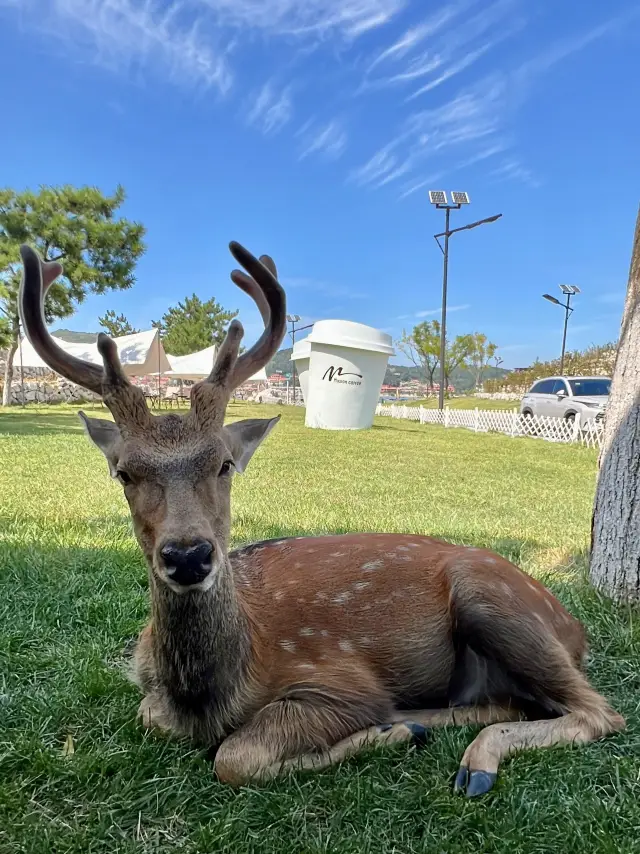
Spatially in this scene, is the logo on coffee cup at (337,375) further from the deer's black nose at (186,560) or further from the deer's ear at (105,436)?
the deer's black nose at (186,560)

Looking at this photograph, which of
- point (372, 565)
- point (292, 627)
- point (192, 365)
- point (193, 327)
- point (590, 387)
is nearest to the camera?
point (292, 627)

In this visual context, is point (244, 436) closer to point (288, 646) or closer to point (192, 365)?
point (288, 646)

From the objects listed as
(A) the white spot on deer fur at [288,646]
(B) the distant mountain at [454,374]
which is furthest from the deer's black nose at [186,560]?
(B) the distant mountain at [454,374]

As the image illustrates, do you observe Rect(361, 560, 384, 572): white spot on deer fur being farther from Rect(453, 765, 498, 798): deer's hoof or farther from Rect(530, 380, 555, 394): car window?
Rect(530, 380, 555, 394): car window

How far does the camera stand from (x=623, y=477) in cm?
348

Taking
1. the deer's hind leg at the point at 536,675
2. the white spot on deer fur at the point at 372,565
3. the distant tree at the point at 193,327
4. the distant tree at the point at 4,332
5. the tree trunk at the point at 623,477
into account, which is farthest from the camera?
the distant tree at the point at 193,327

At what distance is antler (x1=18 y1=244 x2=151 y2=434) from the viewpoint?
2.16m

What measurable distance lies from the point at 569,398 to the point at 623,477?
15.8 metres

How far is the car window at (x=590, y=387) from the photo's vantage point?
59.6 feet

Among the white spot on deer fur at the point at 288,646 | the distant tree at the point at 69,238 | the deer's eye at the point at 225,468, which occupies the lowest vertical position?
the white spot on deer fur at the point at 288,646

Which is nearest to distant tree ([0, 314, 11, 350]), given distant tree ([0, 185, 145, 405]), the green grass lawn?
distant tree ([0, 185, 145, 405])

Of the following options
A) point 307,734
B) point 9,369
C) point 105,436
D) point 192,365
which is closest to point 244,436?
point 105,436

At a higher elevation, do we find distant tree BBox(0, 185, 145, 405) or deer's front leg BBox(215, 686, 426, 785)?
distant tree BBox(0, 185, 145, 405)

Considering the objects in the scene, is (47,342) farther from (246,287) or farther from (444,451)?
(444,451)
